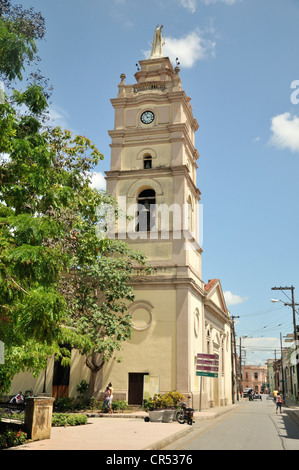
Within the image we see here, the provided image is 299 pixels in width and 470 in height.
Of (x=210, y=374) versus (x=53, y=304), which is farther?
(x=210, y=374)

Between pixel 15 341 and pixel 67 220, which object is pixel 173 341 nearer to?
pixel 67 220

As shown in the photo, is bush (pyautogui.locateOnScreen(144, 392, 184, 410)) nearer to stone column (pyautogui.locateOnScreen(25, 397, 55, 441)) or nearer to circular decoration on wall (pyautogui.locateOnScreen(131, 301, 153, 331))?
circular decoration on wall (pyautogui.locateOnScreen(131, 301, 153, 331))

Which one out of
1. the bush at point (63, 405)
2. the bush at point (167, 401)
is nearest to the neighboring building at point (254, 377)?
the bush at point (63, 405)

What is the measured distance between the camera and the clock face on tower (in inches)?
1272

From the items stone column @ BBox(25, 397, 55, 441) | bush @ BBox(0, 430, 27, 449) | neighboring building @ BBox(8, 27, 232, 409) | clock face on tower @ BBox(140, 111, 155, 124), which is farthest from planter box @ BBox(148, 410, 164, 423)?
clock face on tower @ BBox(140, 111, 155, 124)

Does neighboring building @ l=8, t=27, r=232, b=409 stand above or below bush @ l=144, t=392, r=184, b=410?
above

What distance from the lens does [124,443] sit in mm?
12594

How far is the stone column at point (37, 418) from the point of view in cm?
1305

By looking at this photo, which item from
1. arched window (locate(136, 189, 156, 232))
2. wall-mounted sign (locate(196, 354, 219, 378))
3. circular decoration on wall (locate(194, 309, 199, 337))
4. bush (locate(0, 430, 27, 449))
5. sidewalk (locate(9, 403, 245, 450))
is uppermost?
arched window (locate(136, 189, 156, 232))

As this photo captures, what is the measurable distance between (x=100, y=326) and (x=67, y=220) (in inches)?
351

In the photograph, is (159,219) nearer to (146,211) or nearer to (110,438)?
(146,211)
